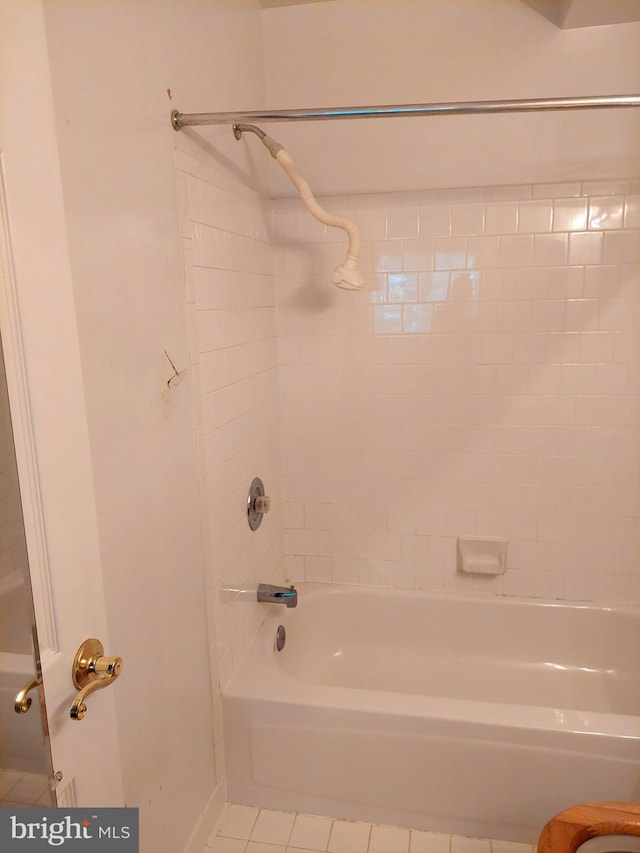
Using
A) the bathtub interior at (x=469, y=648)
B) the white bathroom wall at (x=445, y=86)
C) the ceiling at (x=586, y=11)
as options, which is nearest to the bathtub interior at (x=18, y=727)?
the bathtub interior at (x=469, y=648)

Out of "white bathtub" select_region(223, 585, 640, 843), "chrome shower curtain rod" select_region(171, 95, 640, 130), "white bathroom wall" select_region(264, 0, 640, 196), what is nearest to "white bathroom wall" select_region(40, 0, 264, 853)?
"chrome shower curtain rod" select_region(171, 95, 640, 130)

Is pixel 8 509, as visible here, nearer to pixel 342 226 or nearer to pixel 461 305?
pixel 342 226

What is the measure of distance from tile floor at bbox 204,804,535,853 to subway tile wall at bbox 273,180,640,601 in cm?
89

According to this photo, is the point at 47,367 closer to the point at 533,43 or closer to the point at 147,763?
the point at 147,763

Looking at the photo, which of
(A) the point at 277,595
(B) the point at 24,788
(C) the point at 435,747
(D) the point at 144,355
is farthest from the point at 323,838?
(D) the point at 144,355

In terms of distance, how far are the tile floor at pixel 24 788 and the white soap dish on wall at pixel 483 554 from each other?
5.89 feet

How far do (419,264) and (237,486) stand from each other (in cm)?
105

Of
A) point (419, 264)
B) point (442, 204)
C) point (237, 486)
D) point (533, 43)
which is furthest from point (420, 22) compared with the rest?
point (237, 486)

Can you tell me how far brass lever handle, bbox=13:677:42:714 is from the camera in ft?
2.70

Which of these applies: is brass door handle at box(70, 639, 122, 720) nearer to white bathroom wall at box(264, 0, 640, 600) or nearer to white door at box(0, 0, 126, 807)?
white door at box(0, 0, 126, 807)

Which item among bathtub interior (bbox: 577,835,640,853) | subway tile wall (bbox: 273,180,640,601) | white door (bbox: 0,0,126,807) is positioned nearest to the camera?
white door (bbox: 0,0,126,807)

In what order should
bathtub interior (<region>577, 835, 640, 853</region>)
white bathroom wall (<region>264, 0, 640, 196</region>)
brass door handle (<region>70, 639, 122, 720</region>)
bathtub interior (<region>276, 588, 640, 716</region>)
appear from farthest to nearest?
bathtub interior (<region>276, 588, 640, 716</region>)
white bathroom wall (<region>264, 0, 640, 196</region>)
bathtub interior (<region>577, 835, 640, 853</region>)
brass door handle (<region>70, 639, 122, 720</region>)

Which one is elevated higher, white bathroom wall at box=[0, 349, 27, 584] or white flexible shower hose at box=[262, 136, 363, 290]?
white flexible shower hose at box=[262, 136, 363, 290]

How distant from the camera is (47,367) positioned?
84cm
